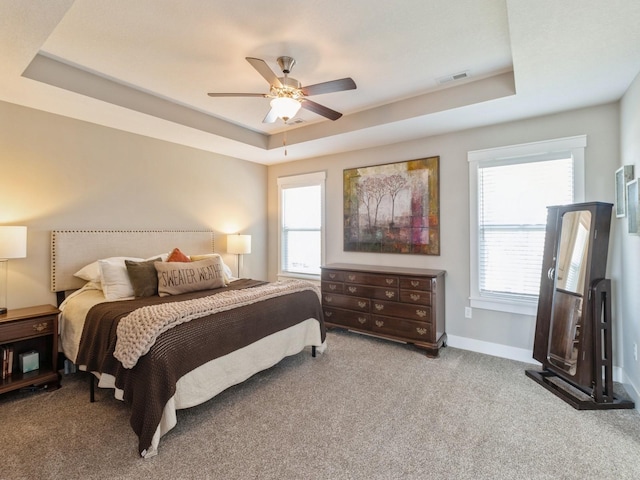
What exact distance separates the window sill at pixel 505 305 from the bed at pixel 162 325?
1.76 metres

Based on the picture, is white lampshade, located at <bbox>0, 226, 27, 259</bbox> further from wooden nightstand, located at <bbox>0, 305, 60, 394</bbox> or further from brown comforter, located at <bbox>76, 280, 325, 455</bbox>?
brown comforter, located at <bbox>76, 280, 325, 455</bbox>

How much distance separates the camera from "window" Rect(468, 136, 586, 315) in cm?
303

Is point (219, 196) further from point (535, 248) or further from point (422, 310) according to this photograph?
point (535, 248)

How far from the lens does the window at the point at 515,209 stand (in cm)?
303

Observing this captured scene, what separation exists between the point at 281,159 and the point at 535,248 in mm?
3575

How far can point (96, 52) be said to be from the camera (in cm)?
240

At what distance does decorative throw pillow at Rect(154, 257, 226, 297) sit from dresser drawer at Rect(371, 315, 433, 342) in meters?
1.81

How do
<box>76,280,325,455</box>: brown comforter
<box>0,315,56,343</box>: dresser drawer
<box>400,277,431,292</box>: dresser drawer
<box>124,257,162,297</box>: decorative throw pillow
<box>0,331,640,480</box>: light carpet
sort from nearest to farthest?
<box>0,331,640,480</box>: light carpet < <box>76,280,325,455</box>: brown comforter < <box>0,315,56,343</box>: dresser drawer < <box>124,257,162,297</box>: decorative throw pillow < <box>400,277,431,292</box>: dresser drawer

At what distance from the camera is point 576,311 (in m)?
2.61

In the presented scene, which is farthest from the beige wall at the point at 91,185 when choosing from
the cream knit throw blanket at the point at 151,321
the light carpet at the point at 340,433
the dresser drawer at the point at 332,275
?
the cream knit throw blanket at the point at 151,321

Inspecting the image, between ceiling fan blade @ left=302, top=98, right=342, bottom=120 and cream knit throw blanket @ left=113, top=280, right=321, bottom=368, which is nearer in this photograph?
cream knit throw blanket @ left=113, top=280, right=321, bottom=368

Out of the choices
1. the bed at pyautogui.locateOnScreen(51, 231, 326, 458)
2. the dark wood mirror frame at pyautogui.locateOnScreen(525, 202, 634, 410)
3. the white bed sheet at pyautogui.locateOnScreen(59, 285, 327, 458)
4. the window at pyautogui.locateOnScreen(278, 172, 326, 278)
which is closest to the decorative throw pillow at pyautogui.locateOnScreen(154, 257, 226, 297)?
the bed at pyautogui.locateOnScreen(51, 231, 326, 458)

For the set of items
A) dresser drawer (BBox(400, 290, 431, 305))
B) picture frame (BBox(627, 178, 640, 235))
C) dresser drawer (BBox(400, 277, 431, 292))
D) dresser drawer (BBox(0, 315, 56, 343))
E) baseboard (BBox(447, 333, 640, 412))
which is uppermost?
picture frame (BBox(627, 178, 640, 235))

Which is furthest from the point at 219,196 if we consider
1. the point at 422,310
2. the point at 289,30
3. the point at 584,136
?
the point at 584,136
